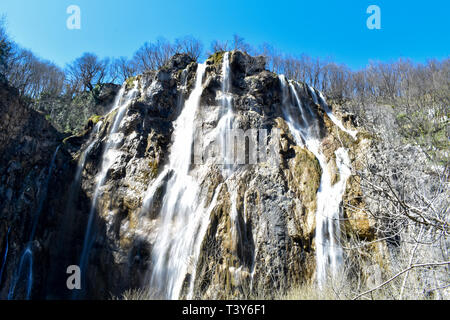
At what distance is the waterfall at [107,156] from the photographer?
12633mm

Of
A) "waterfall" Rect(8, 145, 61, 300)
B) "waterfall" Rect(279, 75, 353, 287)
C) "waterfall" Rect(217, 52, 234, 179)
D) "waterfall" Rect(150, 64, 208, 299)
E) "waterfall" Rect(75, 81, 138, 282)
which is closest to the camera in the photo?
"waterfall" Rect(279, 75, 353, 287)

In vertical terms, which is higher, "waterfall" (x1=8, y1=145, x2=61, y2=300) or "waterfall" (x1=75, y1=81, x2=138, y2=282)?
"waterfall" (x1=75, y1=81, x2=138, y2=282)

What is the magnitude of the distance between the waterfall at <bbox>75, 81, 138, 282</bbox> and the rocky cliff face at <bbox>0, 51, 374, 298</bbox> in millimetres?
80

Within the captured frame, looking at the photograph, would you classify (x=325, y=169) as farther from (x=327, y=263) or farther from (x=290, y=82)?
(x=290, y=82)

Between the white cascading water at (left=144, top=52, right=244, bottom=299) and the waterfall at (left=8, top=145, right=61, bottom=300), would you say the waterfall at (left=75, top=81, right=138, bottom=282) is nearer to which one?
the waterfall at (left=8, top=145, right=61, bottom=300)

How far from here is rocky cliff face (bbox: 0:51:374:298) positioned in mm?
10562

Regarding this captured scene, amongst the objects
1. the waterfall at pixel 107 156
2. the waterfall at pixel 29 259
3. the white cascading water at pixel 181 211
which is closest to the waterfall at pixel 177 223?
the white cascading water at pixel 181 211

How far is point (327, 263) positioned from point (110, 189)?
11.3 metres

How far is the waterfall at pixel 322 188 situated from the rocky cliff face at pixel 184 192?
81mm

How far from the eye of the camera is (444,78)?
1230 inches

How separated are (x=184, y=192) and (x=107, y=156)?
5.88 meters

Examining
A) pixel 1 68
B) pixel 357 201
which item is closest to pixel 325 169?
pixel 357 201

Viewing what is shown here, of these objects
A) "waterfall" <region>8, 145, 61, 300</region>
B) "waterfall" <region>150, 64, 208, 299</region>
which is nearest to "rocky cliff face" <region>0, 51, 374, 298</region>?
"waterfall" <region>150, 64, 208, 299</region>

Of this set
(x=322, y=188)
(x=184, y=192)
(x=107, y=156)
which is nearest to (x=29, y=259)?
(x=107, y=156)
